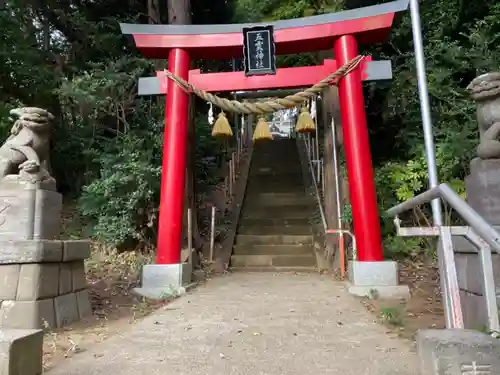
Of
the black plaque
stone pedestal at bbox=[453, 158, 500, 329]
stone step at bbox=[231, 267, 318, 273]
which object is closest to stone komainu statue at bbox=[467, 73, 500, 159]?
stone pedestal at bbox=[453, 158, 500, 329]

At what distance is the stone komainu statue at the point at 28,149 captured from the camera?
421 cm

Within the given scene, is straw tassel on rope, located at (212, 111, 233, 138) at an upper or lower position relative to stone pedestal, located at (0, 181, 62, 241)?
upper

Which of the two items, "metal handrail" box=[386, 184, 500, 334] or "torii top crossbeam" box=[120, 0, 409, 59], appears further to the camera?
"torii top crossbeam" box=[120, 0, 409, 59]

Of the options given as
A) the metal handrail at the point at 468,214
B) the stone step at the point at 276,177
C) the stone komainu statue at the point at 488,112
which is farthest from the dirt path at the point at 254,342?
the stone step at the point at 276,177

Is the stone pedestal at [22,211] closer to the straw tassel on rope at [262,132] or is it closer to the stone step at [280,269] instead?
the stone step at [280,269]

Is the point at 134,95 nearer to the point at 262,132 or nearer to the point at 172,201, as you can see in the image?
the point at 262,132

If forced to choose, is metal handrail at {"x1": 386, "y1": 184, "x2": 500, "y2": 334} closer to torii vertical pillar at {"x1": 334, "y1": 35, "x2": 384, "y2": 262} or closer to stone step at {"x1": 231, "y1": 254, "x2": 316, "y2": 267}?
torii vertical pillar at {"x1": 334, "y1": 35, "x2": 384, "y2": 262}

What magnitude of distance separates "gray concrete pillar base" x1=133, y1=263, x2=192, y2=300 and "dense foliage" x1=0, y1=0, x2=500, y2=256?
1724mm

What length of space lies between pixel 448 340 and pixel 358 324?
2.10 metres

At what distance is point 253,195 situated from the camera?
1103cm

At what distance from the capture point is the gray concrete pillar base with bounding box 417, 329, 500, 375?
191 centimetres

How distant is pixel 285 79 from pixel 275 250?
341cm

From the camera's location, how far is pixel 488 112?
3.57 m

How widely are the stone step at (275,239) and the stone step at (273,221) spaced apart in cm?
56
